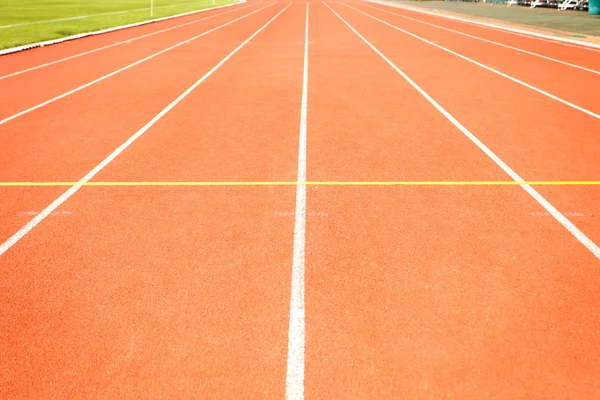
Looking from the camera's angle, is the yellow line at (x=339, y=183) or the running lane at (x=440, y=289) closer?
the running lane at (x=440, y=289)

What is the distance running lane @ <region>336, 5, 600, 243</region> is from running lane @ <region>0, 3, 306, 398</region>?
295 cm

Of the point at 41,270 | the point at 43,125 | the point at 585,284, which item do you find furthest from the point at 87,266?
the point at 43,125

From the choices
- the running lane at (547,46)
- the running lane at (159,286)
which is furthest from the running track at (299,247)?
the running lane at (547,46)

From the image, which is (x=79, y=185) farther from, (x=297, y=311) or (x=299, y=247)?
(x=297, y=311)

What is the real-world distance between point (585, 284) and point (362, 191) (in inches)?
93.9

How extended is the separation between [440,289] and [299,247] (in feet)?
4.15

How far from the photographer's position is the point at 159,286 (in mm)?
3904

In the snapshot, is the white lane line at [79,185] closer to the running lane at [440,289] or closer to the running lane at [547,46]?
the running lane at [440,289]

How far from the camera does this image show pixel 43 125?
814cm

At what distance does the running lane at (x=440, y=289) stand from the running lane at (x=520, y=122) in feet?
1.75

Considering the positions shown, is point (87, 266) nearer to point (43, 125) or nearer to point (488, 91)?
point (43, 125)

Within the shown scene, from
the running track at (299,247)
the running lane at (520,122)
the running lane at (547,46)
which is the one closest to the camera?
the running track at (299,247)

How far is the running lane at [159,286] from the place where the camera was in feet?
9.96

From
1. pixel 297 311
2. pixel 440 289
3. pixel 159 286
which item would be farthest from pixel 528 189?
pixel 159 286
